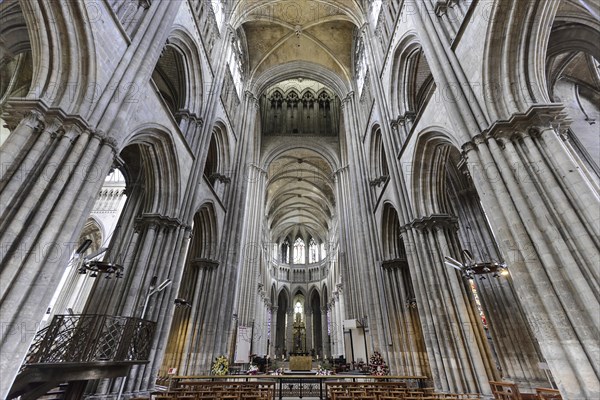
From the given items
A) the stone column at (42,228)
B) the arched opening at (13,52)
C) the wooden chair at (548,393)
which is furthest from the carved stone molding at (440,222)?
the arched opening at (13,52)

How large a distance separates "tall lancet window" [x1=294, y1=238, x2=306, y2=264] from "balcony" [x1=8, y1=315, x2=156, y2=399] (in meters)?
36.2

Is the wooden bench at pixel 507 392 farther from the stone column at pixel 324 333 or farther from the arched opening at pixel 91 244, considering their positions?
the stone column at pixel 324 333

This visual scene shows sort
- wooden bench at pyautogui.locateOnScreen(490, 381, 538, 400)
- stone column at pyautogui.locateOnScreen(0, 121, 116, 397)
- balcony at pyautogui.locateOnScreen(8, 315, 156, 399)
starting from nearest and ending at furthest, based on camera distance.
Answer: stone column at pyautogui.locateOnScreen(0, 121, 116, 397), balcony at pyautogui.locateOnScreen(8, 315, 156, 399), wooden bench at pyautogui.locateOnScreen(490, 381, 538, 400)

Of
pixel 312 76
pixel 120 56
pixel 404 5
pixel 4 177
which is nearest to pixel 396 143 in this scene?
pixel 404 5

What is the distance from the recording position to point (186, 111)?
10703 millimetres

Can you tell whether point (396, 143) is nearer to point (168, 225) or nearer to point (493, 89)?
point (493, 89)

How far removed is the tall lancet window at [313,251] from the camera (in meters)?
42.2

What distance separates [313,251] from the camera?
141 ft

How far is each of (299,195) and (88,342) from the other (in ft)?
104

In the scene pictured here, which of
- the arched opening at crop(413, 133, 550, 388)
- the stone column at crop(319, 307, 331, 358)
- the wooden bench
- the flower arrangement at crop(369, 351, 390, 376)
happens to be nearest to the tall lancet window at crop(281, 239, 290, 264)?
the stone column at crop(319, 307, 331, 358)

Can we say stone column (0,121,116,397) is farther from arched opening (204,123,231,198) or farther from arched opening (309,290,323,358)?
arched opening (309,290,323,358)

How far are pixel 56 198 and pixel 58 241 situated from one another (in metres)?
0.73

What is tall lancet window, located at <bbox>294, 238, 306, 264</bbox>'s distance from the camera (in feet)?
139

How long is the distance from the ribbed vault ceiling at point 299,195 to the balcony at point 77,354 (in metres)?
22.7
